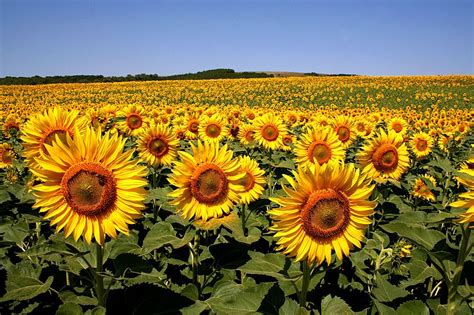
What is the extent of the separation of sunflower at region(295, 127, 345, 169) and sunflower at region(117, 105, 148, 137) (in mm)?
2812

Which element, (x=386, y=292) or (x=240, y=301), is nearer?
(x=240, y=301)

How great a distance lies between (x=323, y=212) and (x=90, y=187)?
1456 millimetres

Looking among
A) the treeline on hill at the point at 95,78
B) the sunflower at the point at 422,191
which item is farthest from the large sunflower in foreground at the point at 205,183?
the treeline on hill at the point at 95,78

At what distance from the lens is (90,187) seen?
2.40 metres

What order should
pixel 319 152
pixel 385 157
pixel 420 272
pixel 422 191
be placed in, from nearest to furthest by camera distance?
pixel 420 272, pixel 385 157, pixel 319 152, pixel 422 191

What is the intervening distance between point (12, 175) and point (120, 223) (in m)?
3.66

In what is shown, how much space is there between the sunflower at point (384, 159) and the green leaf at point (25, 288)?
145 inches

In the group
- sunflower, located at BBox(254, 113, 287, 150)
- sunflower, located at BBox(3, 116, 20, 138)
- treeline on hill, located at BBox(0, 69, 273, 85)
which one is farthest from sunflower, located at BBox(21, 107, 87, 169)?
treeline on hill, located at BBox(0, 69, 273, 85)

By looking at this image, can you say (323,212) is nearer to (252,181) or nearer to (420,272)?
(420,272)

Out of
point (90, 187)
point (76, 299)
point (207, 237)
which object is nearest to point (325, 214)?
point (90, 187)

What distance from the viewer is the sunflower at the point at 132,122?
658 centimetres

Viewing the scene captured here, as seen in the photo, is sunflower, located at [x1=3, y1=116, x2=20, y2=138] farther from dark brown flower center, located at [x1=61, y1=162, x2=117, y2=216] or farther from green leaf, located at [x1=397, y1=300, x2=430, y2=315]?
green leaf, located at [x1=397, y1=300, x2=430, y2=315]

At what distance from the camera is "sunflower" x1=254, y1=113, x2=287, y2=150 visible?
23.7 ft

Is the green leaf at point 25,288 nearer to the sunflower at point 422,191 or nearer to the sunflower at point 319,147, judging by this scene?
the sunflower at point 319,147
